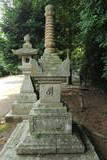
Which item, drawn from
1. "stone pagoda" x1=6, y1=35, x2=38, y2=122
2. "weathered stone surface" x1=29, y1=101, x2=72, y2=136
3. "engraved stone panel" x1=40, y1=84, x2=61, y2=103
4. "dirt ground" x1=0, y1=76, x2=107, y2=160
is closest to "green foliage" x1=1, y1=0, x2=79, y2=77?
"dirt ground" x1=0, y1=76, x2=107, y2=160

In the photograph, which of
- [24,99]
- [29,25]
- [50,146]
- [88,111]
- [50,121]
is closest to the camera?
[50,146]

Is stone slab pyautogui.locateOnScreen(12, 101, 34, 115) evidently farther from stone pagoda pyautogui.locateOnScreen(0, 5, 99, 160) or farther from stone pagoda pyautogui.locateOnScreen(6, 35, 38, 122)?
stone pagoda pyautogui.locateOnScreen(0, 5, 99, 160)

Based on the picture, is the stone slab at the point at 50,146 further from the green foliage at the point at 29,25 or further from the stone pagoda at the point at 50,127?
the green foliage at the point at 29,25

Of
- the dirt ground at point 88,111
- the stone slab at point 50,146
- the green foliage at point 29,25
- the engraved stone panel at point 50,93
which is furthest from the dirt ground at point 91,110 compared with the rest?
the green foliage at point 29,25

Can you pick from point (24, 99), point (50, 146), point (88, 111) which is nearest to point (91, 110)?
point (88, 111)

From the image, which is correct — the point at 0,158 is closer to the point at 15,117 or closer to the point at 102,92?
the point at 15,117

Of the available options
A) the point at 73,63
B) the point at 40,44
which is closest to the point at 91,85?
the point at 73,63

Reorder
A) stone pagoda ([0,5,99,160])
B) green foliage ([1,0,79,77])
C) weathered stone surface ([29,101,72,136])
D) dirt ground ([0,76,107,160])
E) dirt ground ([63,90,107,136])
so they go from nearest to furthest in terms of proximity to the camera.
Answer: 1. stone pagoda ([0,5,99,160])
2. weathered stone surface ([29,101,72,136])
3. dirt ground ([0,76,107,160])
4. dirt ground ([63,90,107,136])
5. green foliage ([1,0,79,77])

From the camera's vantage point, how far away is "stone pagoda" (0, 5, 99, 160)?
14.3 ft

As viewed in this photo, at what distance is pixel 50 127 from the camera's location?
15.2 ft

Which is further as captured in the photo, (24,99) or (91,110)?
(91,110)

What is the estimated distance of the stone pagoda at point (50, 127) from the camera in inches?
172

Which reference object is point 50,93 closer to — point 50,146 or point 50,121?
point 50,121

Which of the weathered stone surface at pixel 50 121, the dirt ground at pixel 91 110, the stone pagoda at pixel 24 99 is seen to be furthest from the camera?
the stone pagoda at pixel 24 99
